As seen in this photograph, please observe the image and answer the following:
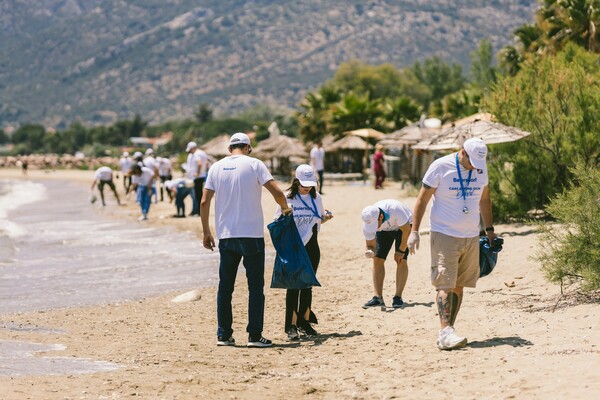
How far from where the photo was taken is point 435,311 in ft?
30.2

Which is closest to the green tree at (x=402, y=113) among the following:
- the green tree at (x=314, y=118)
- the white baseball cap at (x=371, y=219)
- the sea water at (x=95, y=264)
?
the green tree at (x=314, y=118)

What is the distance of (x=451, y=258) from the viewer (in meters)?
7.37

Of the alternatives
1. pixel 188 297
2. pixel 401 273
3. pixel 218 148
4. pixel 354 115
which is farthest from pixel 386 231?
pixel 354 115

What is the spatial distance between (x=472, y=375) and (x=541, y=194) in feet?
32.4

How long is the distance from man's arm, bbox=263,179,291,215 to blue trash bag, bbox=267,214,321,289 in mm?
113

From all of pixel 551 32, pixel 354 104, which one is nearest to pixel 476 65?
pixel 354 104

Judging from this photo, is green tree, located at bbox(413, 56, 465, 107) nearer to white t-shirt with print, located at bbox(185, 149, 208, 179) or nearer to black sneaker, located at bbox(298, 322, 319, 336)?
white t-shirt with print, located at bbox(185, 149, 208, 179)

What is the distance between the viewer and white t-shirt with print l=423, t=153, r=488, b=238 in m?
7.32

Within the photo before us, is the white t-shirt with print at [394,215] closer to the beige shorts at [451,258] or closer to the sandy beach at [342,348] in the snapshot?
the sandy beach at [342,348]

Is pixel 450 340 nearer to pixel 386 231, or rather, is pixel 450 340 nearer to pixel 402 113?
pixel 386 231

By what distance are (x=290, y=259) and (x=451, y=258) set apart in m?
1.52

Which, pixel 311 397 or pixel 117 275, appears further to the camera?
pixel 117 275

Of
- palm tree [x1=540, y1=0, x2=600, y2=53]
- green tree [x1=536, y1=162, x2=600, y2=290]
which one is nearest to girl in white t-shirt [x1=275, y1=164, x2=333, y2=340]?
green tree [x1=536, y1=162, x2=600, y2=290]

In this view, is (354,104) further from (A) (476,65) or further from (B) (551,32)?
(A) (476,65)
